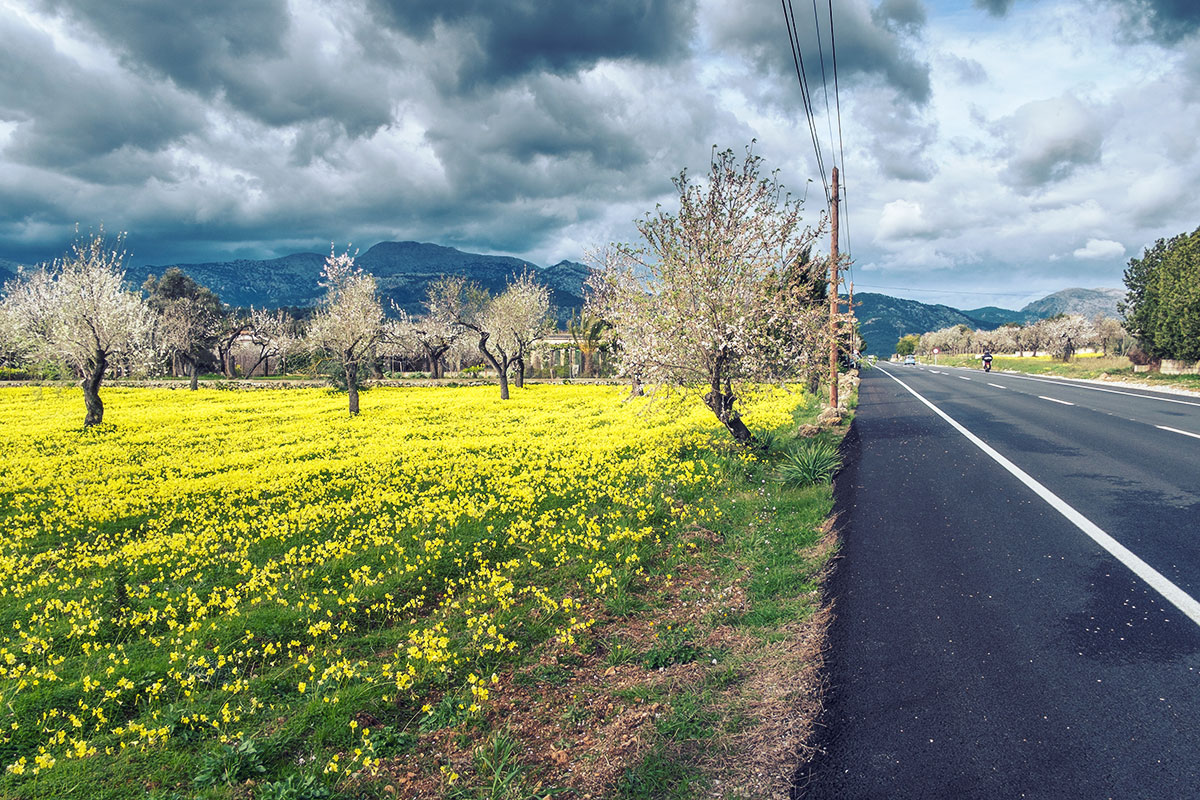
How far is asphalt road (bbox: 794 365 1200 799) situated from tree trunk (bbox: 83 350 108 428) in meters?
28.2

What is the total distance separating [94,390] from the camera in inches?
935

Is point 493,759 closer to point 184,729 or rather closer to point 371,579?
point 184,729

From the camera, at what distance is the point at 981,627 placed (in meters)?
5.16

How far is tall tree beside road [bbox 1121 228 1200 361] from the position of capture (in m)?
32.8

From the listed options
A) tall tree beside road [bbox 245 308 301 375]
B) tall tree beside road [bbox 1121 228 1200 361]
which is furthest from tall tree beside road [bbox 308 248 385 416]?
tall tree beside road [bbox 1121 228 1200 361]

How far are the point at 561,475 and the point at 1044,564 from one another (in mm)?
8690

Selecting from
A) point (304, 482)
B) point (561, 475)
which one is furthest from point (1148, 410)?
point (304, 482)

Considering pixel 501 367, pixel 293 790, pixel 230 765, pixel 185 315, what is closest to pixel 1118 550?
pixel 293 790

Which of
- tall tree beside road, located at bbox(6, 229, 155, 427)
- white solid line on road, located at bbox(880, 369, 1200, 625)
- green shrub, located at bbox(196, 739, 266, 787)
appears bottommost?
green shrub, located at bbox(196, 739, 266, 787)

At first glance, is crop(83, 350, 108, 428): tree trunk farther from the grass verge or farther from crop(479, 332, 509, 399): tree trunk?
the grass verge

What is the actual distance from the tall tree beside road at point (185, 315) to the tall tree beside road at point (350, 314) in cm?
2358

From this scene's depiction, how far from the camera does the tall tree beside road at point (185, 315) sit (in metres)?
55.1

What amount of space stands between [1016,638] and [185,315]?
72.1 meters

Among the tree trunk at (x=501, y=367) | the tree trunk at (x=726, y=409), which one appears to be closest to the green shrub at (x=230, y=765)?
the tree trunk at (x=726, y=409)
